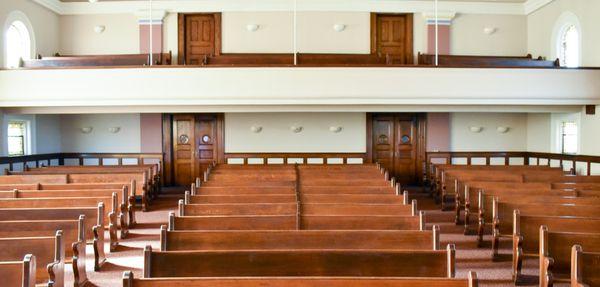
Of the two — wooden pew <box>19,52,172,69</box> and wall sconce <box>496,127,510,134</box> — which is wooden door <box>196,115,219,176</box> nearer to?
wooden pew <box>19,52,172,69</box>

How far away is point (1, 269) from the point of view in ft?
9.04

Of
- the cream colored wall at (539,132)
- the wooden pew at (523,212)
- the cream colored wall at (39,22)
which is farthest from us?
the cream colored wall at (539,132)

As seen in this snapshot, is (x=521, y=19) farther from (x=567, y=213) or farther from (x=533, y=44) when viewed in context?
(x=567, y=213)

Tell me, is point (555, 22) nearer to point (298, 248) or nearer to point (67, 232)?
point (298, 248)

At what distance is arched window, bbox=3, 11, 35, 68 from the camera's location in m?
9.91

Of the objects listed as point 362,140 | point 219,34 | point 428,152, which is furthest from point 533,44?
point 219,34

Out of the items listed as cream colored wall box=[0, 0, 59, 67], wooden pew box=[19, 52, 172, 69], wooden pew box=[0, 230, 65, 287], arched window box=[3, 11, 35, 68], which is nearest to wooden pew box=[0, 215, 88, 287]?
wooden pew box=[0, 230, 65, 287]

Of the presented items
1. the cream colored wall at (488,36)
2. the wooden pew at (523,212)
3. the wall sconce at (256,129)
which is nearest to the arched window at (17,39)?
the wall sconce at (256,129)

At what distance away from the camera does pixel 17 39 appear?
1043 cm

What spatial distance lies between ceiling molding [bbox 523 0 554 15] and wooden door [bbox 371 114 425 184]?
3.68m

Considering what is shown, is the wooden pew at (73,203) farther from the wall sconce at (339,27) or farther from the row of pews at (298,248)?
the wall sconce at (339,27)

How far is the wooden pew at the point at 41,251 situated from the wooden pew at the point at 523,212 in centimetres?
414

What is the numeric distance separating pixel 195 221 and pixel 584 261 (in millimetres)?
2988

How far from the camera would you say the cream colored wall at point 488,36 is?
1216cm
